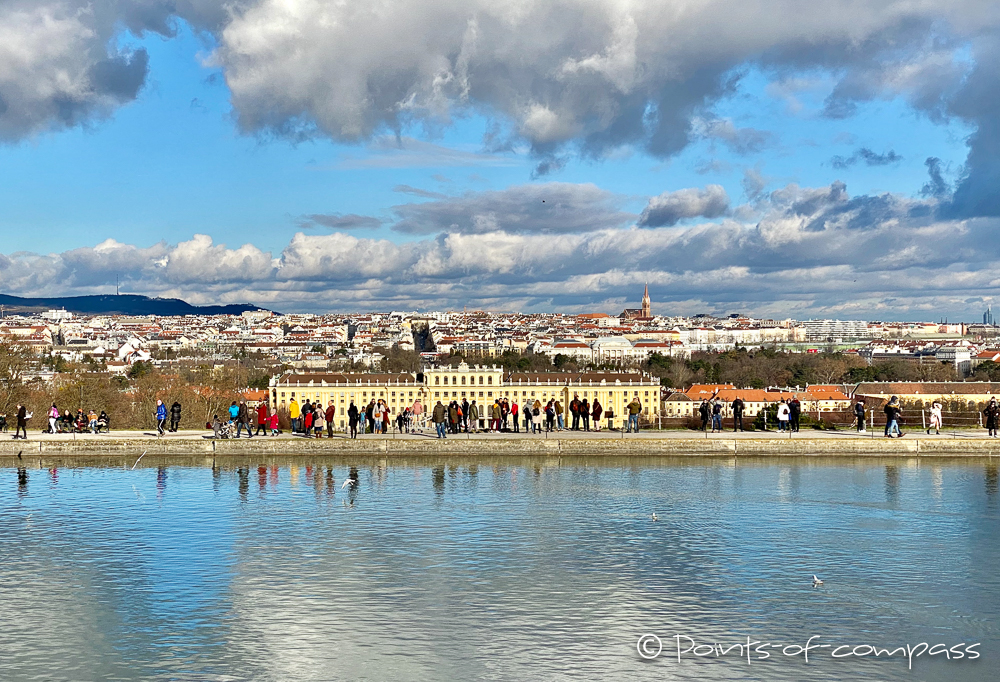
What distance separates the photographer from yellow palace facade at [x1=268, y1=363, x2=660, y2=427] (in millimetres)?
85188

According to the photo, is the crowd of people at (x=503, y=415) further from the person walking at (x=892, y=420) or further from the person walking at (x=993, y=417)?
the person walking at (x=993, y=417)

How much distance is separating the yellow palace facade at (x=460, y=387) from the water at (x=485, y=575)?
67660 mm

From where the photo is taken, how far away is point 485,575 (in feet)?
33.9

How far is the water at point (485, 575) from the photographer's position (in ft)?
26.1

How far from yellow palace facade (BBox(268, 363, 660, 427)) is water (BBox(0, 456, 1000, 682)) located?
2664 inches

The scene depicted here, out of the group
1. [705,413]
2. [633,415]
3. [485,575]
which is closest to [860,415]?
[705,413]

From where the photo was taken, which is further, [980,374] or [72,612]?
[980,374]

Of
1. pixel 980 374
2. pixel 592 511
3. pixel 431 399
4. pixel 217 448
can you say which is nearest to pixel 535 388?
pixel 431 399

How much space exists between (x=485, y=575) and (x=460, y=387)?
82.8 meters

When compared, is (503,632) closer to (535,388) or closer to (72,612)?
(72,612)

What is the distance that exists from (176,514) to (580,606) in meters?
6.69

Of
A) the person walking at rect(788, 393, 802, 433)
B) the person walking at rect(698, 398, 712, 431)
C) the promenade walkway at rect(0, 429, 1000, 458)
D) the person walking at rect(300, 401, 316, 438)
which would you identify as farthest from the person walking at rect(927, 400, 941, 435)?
the person walking at rect(300, 401, 316, 438)

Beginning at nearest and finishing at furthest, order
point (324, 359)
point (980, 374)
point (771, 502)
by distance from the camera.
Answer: point (771, 502) < point (980, 374) < point (324, 359)

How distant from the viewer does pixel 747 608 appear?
9227 mm
